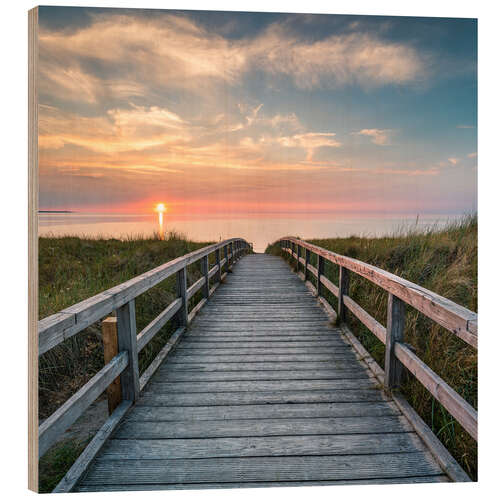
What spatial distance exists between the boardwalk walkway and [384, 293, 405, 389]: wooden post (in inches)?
6.6

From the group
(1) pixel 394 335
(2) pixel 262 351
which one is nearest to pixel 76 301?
(2) pixel 262 351

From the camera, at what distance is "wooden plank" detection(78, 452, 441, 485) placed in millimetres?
1719

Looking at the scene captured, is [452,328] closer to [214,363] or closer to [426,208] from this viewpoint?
[426,208]

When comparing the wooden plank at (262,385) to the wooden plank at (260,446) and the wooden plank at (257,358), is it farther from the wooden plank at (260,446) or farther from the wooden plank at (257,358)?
the wooden plank at (260,446)

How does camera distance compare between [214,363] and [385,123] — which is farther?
[214,363]

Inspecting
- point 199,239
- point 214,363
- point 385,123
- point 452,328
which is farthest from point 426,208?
point 199,239

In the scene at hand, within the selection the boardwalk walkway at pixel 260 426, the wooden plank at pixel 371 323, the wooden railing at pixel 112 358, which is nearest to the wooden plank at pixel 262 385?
the boardwalk walkway at pixel 260 426

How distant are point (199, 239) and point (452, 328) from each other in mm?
9375

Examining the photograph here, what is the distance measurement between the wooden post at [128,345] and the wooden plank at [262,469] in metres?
0.58

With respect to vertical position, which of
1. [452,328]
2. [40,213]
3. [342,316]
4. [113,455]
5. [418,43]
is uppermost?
[418,43]

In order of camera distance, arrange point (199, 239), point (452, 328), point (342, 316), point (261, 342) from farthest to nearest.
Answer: point (199, 239)
point (342, 316)
point (261, 342)
point (452, 328)

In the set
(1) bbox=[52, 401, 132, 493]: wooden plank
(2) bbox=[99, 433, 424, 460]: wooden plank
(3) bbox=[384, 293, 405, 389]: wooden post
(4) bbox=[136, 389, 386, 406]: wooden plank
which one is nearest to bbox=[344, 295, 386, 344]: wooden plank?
(3) bbox=[384, 293, 405, 389]: wooden post

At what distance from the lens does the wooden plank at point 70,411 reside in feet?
4.96

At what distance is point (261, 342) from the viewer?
3.68 meters
